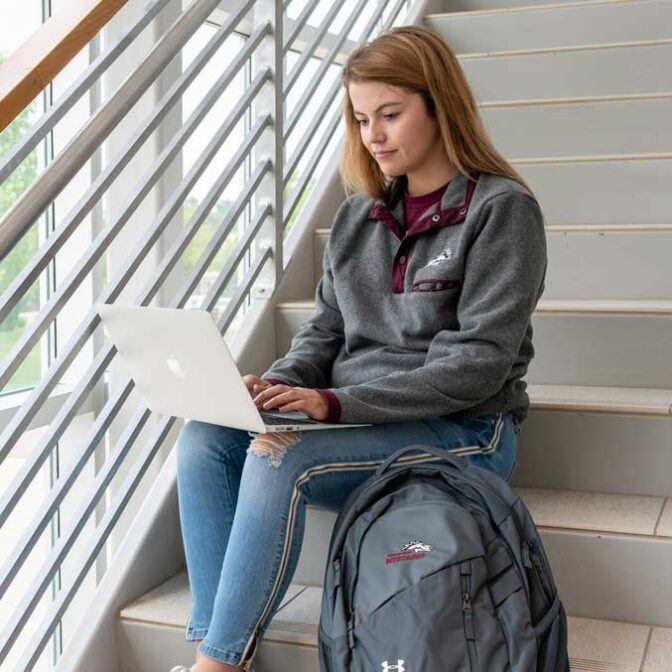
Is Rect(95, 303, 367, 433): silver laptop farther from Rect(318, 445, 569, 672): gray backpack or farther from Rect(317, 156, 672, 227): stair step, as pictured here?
Rect(317, 156, 672, 227): stair step

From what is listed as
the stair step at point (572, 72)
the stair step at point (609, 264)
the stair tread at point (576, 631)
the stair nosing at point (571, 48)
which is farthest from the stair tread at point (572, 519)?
the stair nosing at point (571, 48)

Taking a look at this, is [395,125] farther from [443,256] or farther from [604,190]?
[604,190]

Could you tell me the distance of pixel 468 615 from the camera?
1343 millimetres

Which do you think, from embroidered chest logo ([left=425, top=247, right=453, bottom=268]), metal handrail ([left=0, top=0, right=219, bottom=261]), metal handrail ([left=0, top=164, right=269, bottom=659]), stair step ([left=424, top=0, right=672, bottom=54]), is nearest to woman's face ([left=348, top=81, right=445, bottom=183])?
embroidered chest logo ([left=425, top=247, right=453, bottom=268])

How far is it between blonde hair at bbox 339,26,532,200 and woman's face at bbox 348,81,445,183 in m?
0.01

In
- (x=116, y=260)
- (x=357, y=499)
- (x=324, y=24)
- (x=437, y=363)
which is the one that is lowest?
(x=116, y=260)

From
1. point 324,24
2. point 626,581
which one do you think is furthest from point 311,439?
point 324,24

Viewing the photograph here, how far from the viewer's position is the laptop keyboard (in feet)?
5.00

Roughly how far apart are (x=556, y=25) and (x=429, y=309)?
1607 millimetres

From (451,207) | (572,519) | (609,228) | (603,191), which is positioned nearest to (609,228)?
(609,228)

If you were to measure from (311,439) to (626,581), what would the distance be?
1.79 feet

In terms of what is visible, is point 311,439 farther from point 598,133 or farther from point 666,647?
point 598,133

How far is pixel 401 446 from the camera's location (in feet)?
5.25

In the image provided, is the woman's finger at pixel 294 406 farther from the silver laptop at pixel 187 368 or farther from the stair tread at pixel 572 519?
the stair tread at pixel 572 519
